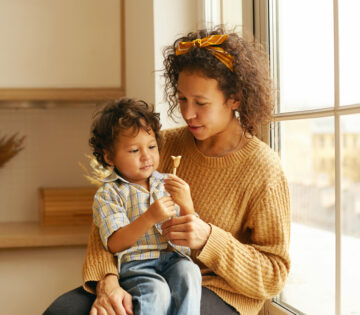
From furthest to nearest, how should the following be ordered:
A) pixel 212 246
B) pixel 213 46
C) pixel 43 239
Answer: pixel 43 239, pixel 213 46, pixel 212 246

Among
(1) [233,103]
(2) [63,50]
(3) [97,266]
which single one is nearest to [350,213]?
(1) [233,103]

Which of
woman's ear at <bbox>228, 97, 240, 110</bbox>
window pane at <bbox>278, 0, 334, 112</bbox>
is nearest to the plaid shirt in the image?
woman's ear at <bbox>228, 97, 240, 110</bbox>

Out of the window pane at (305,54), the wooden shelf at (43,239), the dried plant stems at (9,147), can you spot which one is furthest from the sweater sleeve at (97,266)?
the dried plant stems at (9,147)

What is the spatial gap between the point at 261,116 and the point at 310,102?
0.45 ft

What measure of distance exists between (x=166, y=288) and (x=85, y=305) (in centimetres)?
24

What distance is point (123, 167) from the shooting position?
1.38 m

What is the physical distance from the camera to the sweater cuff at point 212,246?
133cm

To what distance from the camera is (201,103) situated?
141 centimetres

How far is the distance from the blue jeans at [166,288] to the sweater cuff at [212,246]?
0.13 ft

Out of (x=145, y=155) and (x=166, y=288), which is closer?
(x=166, y=288)

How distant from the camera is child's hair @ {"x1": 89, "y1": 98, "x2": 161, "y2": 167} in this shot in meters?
1.38

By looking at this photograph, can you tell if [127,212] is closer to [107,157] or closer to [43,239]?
[107,157]

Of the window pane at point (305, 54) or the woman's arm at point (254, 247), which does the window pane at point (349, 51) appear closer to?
the window pane at point (305, 54)

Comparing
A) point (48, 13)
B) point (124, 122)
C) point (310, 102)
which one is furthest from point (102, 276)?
point (48, 13)
